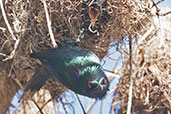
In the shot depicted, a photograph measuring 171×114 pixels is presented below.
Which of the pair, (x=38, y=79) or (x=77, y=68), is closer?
(x=77, y=68)

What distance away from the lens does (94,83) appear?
4.99 ft

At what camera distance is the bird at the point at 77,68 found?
1525mm

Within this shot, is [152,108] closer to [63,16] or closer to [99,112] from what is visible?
[99,112]

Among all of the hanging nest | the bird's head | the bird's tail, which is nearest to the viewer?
the bird's head

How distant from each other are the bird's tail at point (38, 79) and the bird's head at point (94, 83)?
0.69 ft

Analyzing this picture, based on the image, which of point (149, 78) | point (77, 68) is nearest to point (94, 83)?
point (77, 68)

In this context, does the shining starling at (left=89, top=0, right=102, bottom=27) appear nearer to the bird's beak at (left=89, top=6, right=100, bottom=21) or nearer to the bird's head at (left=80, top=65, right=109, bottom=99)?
the bird's beak at (left=89, top=6, right=100, bottom=21)

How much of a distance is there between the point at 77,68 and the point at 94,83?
0.32 ft

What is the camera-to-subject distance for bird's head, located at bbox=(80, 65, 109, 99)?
1512mm

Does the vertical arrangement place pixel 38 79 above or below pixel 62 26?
below

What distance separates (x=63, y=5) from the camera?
1525 millimetres

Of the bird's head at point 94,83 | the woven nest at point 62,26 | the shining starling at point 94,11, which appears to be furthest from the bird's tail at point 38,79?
the shining starling at point 94,11

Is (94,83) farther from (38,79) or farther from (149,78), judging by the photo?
(149,78)

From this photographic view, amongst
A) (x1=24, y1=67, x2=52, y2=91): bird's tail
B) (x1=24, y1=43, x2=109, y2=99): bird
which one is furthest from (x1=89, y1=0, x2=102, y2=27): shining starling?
(x1=24, y1=67, x2=52, y2=91): bird's tail
